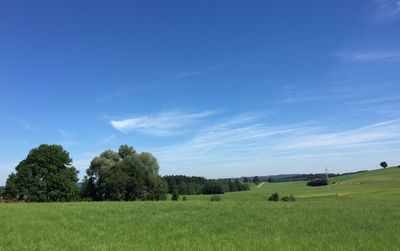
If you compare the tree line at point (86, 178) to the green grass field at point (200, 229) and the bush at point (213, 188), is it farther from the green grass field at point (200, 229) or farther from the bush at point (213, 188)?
the bush at point (213, 188)

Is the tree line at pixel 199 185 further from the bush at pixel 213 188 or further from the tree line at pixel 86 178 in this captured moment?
the tree line at pixel 86 178

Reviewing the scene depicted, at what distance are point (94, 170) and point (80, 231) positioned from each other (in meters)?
62.0

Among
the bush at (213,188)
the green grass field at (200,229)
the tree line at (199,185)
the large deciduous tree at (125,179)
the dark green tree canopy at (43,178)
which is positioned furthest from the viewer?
the bush at (213,188)

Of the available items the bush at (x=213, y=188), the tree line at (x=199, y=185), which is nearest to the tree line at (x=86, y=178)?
the tree line at (x=199, y=185)

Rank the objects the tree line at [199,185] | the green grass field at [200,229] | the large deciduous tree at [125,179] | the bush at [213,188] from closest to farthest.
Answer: the green grass field at [200,229]
the large deciduous tree at [125,179]
the tree line at [199,185]
the bush at [213,188]

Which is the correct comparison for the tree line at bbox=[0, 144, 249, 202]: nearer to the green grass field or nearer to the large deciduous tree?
the large deciduous tree

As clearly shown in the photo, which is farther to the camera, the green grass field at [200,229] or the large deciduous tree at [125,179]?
the large deciduous tree at [125,179]

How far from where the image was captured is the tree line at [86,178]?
6456cm

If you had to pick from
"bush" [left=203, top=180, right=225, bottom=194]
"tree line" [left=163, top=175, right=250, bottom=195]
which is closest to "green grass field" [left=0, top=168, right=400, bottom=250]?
"tree line" [left=163, top=175, right=250, bottom=195]

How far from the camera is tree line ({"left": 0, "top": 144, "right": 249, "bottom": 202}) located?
64562 mm

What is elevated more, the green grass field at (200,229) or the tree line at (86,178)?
the tree line at (86,178)

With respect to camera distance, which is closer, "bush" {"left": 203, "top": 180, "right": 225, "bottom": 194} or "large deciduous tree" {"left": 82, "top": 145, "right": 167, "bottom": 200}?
"large deciduous tree" {"left": 82, "top": 145, "right": 167, "bottom": 200}

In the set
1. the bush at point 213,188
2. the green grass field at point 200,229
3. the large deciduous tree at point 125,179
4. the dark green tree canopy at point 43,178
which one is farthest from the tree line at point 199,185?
the green grass field at point 200,229

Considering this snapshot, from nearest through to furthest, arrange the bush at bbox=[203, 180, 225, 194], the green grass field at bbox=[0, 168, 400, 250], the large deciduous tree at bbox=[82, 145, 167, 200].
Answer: the green grass field at bbox=[0, 168, 400, 250] → the large deciduous tree at bbox=[82, 145, 167, 200] → the bush at bbox=[203, 180, 225, 194]
